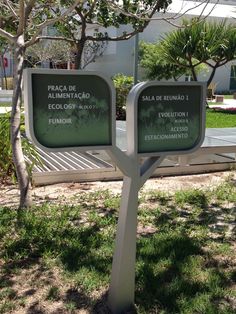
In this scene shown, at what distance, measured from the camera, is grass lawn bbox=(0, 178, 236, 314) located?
3152 millimetres

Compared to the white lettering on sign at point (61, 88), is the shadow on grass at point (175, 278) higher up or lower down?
lower down

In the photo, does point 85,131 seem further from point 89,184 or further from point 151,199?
point 89,184

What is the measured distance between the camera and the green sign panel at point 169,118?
2.90 metres

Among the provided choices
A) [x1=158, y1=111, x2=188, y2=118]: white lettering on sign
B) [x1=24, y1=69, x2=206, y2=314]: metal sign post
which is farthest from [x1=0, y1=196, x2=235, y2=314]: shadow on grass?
[x1=158, y1=111, x2=188, y2=118]: white lettering on sign

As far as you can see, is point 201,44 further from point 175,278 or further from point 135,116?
point 135,116

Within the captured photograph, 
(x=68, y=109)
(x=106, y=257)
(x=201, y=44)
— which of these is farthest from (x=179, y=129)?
(x=201, y=44)

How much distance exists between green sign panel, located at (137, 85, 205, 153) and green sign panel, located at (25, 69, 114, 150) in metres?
0.21

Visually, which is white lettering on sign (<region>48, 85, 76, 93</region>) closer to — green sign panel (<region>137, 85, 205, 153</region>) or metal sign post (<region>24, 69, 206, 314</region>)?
metal sign post (<region>24, 69, 206, 314</region>)

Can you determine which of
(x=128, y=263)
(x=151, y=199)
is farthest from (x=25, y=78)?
(x=151, y=199)

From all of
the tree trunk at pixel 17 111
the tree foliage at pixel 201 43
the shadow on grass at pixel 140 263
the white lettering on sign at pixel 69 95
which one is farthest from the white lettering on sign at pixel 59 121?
the tree foliage at pixel 201 43

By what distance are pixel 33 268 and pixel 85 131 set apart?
1344mm

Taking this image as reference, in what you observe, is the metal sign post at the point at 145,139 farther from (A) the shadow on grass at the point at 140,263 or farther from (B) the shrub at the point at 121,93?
(B) the shrub at the point at 121,93

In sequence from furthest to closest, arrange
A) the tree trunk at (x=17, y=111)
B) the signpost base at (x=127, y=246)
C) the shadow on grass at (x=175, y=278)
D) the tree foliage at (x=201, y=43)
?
the tree foliage at (x=201, y=43) → the tree trunk at (x=17, y=111) → the shadow on grass at (x=175, y=278) → the signpost base at (x=127, y=246)

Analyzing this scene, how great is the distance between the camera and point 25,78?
2.71m
